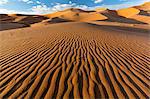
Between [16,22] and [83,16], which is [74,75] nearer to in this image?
[16,22]

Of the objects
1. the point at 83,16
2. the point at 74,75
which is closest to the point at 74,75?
the point at 74,75

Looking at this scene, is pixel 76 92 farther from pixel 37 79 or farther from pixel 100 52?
pixel 100 52

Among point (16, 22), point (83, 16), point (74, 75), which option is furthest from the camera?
point (83, 16)

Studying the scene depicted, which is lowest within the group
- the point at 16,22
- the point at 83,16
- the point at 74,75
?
the point at 16,22

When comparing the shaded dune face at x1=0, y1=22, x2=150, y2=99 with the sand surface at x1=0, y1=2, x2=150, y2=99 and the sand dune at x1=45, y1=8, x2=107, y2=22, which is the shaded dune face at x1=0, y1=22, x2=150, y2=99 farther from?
the sand dune at x1=45, y1=8, x2=107, y2=22

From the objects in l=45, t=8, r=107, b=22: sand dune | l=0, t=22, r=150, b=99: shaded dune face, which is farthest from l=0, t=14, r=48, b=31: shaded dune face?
l=0, t=22, r=150, b=99: shaded dune face

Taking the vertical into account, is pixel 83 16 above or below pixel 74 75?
below

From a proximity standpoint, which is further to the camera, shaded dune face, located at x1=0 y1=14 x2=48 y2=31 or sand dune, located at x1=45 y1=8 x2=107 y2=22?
sand dune, located at x1=45 y1=8 x2=107 y2=22

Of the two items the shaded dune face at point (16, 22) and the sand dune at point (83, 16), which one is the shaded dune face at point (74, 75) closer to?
the shaded dune face at point (16, 22)

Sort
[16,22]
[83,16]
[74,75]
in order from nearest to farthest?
[74,75], [16,22], [83,16]

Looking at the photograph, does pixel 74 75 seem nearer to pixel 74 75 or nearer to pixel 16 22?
pixel 74 75

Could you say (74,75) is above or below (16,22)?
above

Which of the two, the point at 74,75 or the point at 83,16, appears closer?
the point at 74,75

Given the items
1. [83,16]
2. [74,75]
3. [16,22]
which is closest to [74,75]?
[74,75]
